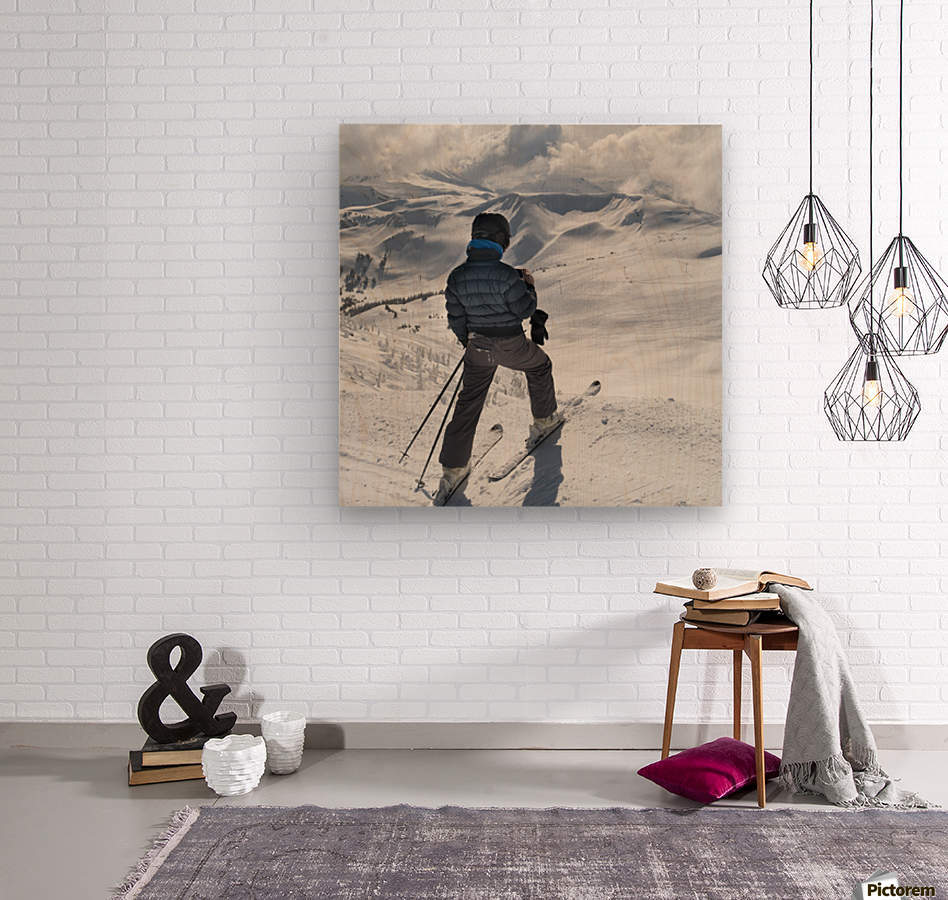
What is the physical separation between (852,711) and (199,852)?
2052 mm

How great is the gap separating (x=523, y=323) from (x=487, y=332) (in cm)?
14

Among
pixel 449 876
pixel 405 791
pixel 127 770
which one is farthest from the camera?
pixel 127 770

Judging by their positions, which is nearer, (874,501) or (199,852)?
(199,852)

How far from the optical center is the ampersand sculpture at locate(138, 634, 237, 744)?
309cm

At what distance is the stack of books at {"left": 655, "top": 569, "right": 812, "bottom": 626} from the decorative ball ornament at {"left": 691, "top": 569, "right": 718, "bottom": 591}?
0.01 meters

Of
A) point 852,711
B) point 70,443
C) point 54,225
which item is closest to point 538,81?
point 54,225

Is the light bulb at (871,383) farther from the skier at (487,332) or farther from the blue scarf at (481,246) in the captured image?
the blue scarf at (481,246)

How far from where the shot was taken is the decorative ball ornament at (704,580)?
9.70 ft

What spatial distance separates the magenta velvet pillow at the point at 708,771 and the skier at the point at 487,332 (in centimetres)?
119

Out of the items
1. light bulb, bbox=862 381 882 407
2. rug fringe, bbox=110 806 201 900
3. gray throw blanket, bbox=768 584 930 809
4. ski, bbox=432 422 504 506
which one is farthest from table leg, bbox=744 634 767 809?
rug fringe, bbox=110 806 201 900

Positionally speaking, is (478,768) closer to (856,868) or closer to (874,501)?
(856,868)

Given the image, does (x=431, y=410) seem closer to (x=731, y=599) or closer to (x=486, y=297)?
(x=486, y=297)

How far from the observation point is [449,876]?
2.37 m

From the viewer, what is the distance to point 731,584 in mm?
3021
